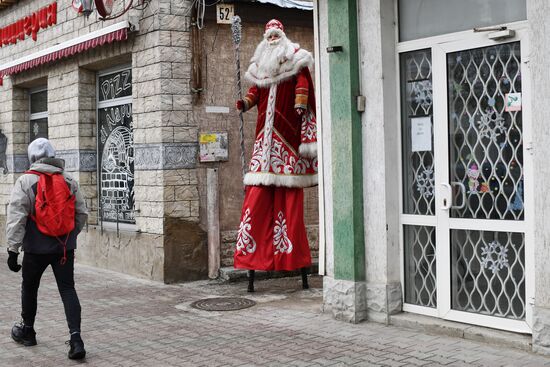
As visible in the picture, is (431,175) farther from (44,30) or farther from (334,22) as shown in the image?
(44,30)

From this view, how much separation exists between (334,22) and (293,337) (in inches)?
110

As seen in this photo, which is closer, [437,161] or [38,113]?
[437,161]

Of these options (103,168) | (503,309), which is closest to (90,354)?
(503,309)

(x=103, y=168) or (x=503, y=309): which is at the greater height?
(x=103, y=168)

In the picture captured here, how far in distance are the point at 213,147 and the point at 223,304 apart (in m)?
2.35

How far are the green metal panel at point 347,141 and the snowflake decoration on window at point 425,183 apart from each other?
1.69ft

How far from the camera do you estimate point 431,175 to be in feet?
21.7

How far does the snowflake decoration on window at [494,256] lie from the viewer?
6039 mm

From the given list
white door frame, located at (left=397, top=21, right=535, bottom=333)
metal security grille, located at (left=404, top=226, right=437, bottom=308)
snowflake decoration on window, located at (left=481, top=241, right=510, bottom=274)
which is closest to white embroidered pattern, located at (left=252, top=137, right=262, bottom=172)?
white door frame, located at (left=397, top=21, right=535, bottom=333)

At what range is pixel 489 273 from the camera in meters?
6.17

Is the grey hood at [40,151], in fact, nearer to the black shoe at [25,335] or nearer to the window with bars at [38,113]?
the black shoe at [25,335]

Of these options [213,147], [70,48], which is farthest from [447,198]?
[70,48]

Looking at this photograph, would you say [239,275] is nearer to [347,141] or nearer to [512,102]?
[347,141]

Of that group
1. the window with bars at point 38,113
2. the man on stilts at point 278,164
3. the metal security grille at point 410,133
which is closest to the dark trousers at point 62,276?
the man on stilts at point 278,164
